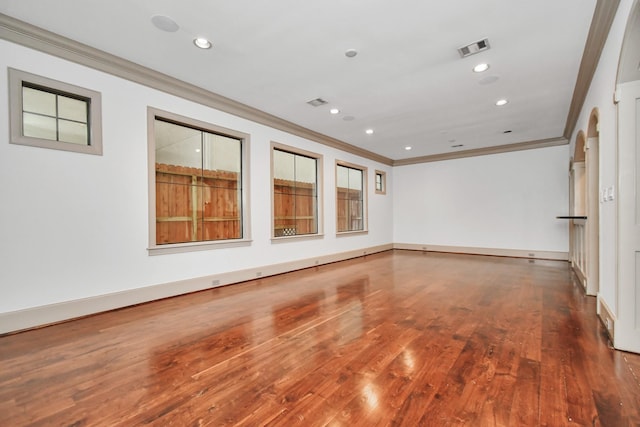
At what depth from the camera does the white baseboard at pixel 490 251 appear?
6875 millimetres

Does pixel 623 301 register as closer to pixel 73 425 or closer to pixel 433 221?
pixel 73 425

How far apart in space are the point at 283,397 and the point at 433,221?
7.87m

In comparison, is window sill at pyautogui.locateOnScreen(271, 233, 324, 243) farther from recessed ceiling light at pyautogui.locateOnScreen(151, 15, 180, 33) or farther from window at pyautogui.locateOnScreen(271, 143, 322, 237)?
recessed ceiling light at pyautogui.locateOnScreen(151, 15, 180, 33)

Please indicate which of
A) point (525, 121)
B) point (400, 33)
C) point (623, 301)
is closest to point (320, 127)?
point (400, 33)

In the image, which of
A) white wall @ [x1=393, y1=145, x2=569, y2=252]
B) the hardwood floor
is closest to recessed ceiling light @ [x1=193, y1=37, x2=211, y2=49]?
the hardwood floor

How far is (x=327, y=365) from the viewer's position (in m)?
2.09

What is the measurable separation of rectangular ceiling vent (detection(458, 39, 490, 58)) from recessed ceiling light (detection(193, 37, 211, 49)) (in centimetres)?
275

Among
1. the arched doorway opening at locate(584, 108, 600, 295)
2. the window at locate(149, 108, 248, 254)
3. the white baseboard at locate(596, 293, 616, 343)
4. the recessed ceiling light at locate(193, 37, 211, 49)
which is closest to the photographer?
the white baseboard at locate(596, 293, 616, 343)

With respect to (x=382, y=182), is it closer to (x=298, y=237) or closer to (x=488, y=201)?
(x=488, y=201)

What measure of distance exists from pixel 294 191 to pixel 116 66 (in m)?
3.59

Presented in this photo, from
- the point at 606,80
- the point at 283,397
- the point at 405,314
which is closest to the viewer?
the point at 283,397

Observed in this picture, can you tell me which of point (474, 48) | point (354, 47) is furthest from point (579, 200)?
point (354, 47)

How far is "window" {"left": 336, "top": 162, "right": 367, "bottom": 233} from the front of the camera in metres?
7.39

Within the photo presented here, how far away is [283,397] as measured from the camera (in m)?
1.72
